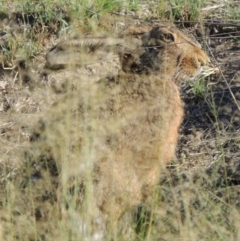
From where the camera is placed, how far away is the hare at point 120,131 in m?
4.61

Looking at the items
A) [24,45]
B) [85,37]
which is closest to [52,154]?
[85,37]

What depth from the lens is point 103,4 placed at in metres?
6.65

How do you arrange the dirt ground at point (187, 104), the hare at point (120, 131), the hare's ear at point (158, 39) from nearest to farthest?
the hare at point (120, 131) → the hare's ear at point (158, 39) → the dirt ground at point (187, 104)

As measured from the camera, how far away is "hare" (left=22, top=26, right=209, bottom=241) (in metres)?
4.61

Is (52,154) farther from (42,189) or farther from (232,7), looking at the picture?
(232,7)

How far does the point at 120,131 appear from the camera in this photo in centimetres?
495

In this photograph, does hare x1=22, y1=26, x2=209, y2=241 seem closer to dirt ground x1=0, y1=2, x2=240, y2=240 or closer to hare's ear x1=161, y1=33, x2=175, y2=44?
hare's ear x1=161, y1=33, x2=175, y2=44

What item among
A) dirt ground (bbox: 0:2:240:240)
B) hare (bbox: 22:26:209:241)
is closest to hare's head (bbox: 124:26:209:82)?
hare (bbox: 22:26:209:241)

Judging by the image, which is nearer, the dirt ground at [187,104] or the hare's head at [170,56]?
the hare's head at [170,56]

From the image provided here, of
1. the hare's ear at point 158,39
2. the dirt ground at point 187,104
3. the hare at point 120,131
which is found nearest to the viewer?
the hare at point 120,131

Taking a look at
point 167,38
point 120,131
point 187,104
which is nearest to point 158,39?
point 167,38

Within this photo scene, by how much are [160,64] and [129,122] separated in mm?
548

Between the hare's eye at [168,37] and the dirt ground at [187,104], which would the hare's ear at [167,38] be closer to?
the hare's eye at [168,37]

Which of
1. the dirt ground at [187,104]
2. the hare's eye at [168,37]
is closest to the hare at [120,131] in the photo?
the hare's eye at [168,37]
